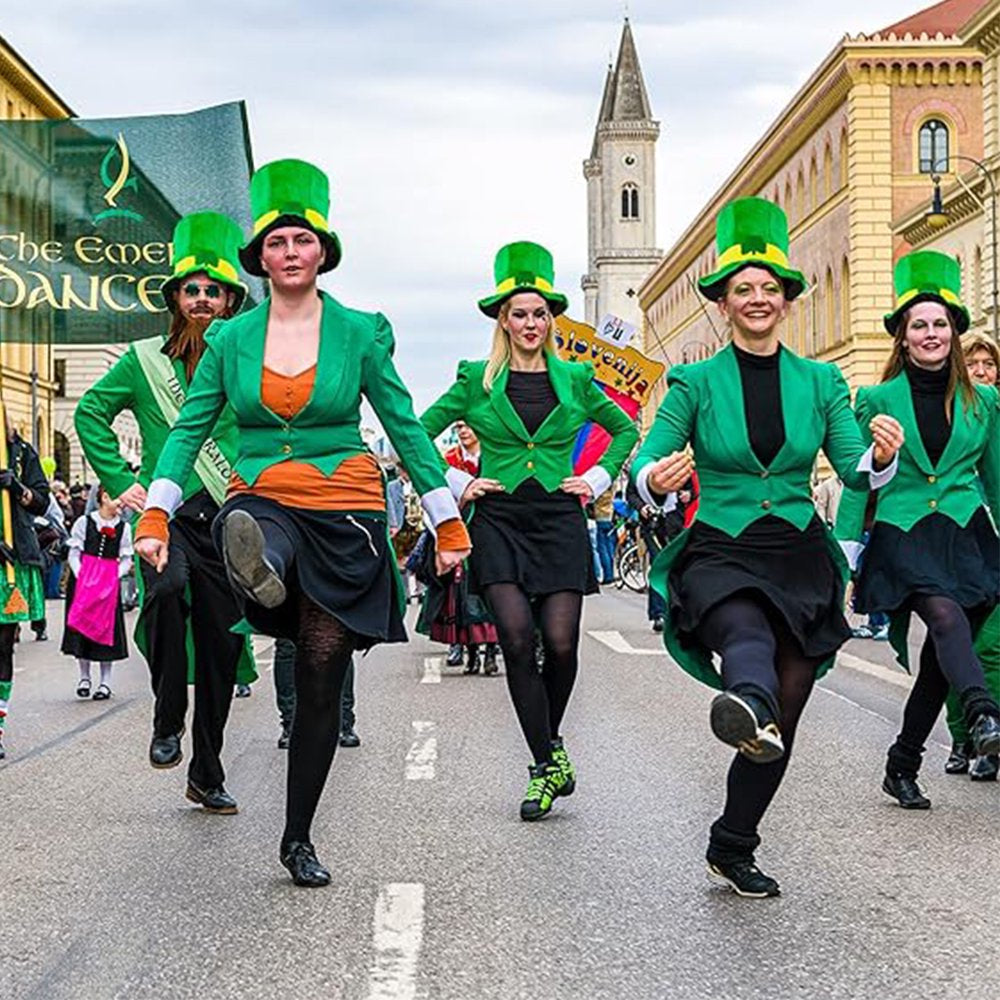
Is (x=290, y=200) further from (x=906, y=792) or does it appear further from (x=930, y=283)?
(x=906, y=792)

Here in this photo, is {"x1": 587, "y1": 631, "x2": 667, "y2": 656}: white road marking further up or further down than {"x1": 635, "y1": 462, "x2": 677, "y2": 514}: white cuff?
further down

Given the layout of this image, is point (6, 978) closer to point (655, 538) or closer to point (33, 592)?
point (33, 592)

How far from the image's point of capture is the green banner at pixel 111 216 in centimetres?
1772

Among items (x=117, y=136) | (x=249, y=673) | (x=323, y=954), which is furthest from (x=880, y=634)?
(x=323, y=954)

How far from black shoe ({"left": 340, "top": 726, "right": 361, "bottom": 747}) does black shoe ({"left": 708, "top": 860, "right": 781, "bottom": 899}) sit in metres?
4.10

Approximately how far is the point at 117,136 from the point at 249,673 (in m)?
11.9

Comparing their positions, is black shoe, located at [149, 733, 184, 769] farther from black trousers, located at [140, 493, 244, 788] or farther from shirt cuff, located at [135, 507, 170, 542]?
shirt cuff, located at [135, 507, 170, 542]

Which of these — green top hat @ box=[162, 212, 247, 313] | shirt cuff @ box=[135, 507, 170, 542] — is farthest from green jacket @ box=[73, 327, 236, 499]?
shirt cuff @ box=[135, 507, 170, 542]

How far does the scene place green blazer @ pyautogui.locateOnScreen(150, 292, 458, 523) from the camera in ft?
20.0

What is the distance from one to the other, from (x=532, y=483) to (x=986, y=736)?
1.99 meters

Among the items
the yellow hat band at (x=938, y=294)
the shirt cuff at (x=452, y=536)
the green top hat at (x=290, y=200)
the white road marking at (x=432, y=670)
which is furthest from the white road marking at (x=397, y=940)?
the white road marking at (x=432, y=670)

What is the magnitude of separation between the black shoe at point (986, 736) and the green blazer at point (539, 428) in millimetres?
1808

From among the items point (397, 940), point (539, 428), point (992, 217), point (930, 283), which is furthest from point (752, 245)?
point (992, 217)

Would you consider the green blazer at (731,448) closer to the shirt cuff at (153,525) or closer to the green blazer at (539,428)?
the shirt cuff at (153,525)
